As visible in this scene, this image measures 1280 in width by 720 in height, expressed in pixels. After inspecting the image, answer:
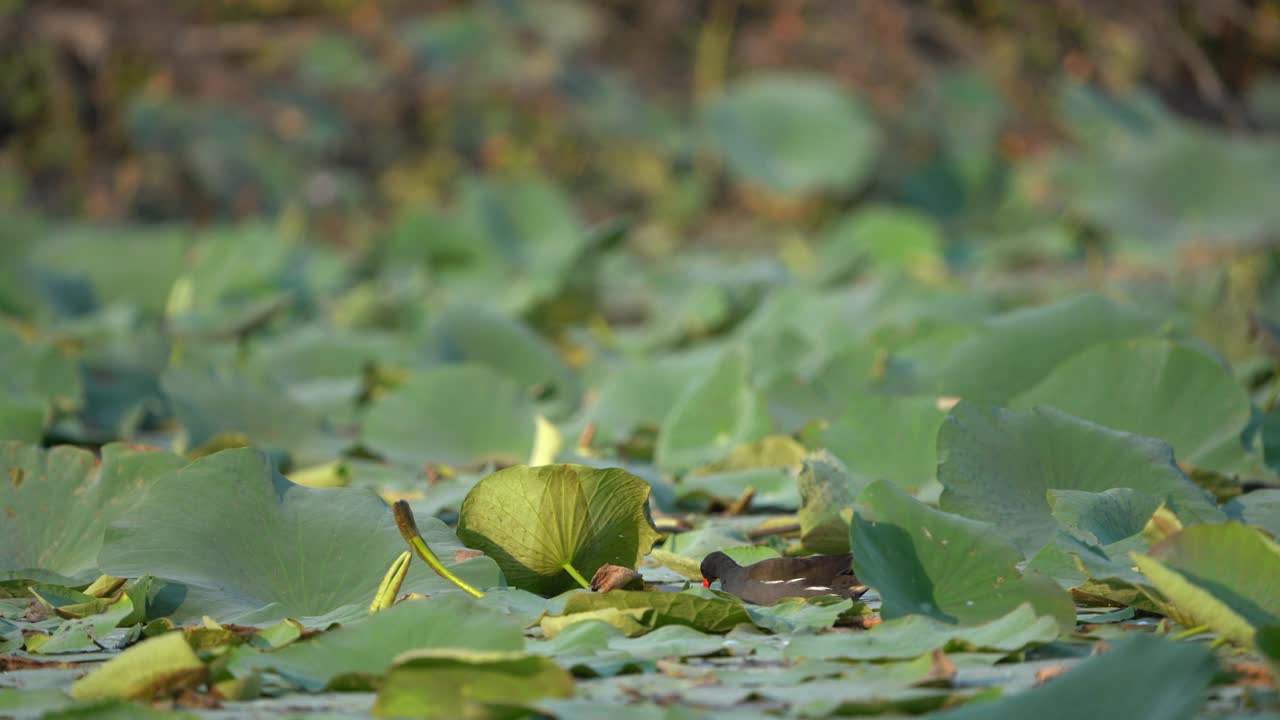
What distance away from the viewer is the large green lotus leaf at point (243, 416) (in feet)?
4.39

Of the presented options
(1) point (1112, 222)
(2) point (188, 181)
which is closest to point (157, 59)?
(2) point (188, 181)

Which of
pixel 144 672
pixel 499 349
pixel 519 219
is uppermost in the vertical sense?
pixel 144 672

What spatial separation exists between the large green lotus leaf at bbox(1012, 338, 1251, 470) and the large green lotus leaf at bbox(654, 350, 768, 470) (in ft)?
1.00

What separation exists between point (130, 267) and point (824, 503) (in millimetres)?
1904

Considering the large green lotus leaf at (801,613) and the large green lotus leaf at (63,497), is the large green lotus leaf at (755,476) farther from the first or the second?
the large green lotus leaf at (63,497)

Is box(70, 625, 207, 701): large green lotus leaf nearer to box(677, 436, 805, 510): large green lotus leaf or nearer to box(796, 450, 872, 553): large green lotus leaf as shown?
box(796, 450, 872, 553): large green lotus leaf

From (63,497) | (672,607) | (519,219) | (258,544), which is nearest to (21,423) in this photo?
(63,497)

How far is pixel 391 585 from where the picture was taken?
76 centimetres

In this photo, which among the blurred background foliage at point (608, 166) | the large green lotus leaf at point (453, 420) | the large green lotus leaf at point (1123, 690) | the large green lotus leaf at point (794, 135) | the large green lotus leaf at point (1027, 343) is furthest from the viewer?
the large green lotus leaf at point (794, 135)

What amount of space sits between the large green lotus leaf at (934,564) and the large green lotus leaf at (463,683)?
192 mm

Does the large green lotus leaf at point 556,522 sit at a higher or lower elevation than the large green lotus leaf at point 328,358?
higher

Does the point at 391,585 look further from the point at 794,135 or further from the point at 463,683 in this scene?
the point at 794,135

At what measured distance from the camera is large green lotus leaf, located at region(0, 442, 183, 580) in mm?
916

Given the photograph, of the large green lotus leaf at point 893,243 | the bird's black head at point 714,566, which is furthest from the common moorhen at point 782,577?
the large green lotus leaf at point 893,243
